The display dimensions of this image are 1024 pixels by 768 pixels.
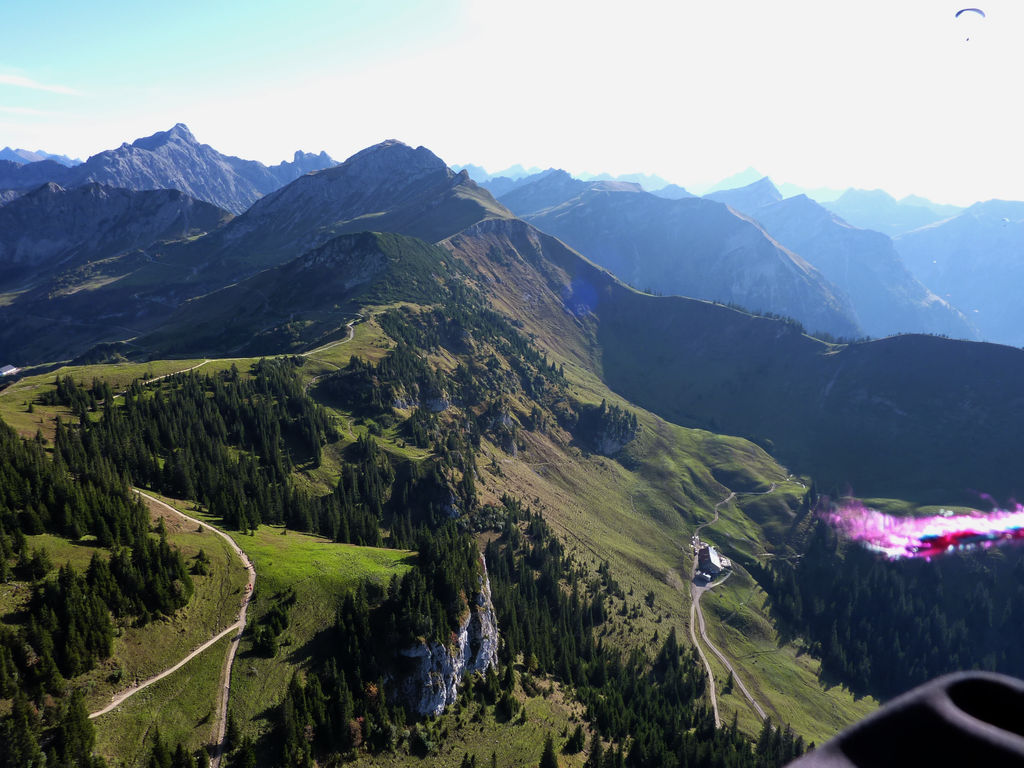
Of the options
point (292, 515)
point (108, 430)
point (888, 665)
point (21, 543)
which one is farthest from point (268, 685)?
point (888, 665)

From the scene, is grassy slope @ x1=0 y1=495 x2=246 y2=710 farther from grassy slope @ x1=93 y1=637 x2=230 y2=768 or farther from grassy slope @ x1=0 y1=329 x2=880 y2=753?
grassy slope @ x1=0 y1=329 x2=880 y2=753

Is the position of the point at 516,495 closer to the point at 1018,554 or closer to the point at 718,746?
the point at 718,746

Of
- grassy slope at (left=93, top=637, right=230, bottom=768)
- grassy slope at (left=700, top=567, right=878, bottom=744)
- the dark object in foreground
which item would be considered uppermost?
the dark object in foreground

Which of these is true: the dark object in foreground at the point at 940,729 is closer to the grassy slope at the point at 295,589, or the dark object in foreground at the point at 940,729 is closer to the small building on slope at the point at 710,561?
the grassy slope at the point at 295,589

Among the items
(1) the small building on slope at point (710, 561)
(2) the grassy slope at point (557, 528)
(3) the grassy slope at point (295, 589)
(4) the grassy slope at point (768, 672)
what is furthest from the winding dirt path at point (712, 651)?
(3) the grassy slope at point (295, 589)

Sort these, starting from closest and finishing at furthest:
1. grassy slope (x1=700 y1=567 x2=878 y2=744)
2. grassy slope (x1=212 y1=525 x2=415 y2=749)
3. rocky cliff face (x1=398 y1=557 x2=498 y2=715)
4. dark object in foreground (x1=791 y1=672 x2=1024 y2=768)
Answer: dark object in foreground (x1=791 y1=672 x2=1024 y2=768), grassy slope (x1=212 y1=525 x2=415 y2=749), rocky cliff face (x1=398 y1=557 x2=498 y2=715), grassy slope (x1=700 y1=567 x2=878 y2=744)

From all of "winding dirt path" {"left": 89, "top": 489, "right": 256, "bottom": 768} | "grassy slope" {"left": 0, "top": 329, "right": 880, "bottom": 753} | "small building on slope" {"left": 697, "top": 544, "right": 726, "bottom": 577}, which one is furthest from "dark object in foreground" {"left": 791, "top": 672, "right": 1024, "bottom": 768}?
"small building on slope" {"left": 697, "top": 544, "right": 726, "bottom": 577}
